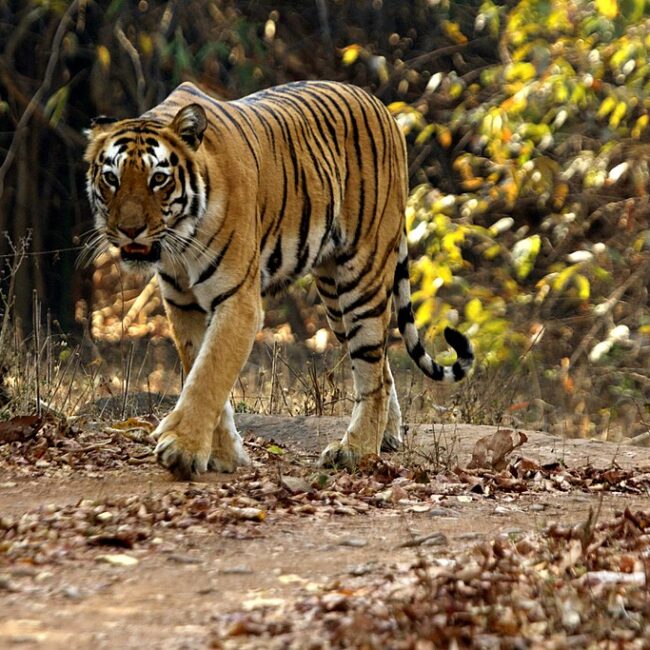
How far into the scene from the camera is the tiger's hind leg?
6234 mm

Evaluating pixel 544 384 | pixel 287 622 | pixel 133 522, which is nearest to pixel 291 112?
pixel 133 522

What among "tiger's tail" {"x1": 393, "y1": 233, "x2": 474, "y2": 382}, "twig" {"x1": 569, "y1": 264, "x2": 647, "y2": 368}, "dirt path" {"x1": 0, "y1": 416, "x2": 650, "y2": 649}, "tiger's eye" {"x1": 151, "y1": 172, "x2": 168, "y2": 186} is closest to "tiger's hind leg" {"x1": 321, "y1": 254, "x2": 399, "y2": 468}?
"tiger's tail" {"x1": 393, "y1": 233, "x2": 474, "y2": 382}

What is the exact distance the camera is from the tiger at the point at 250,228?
5148 millimetres

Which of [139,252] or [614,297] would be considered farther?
[614,297]

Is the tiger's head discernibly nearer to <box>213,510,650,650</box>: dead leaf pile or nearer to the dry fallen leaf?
the dry fallen leaf

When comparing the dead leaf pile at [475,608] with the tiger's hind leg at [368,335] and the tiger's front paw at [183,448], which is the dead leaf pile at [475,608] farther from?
the tiger's hind leg at [368,335]

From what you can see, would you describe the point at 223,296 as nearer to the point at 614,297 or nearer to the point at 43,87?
the point at 614,297

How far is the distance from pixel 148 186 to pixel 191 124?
33 cm

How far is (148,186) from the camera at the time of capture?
5.17 metres

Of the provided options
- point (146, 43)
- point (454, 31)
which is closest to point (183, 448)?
point (454, 31)

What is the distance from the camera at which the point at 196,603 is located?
3.18m

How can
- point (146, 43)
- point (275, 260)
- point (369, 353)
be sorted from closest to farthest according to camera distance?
1. point (275, 260)
2. point (369, 353)
3. point (146, 43)

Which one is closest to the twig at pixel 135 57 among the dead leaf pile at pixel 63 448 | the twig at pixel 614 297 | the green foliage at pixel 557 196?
the green foliage at pixel 557 196

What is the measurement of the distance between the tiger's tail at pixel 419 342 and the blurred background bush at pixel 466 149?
1035 millimetres
